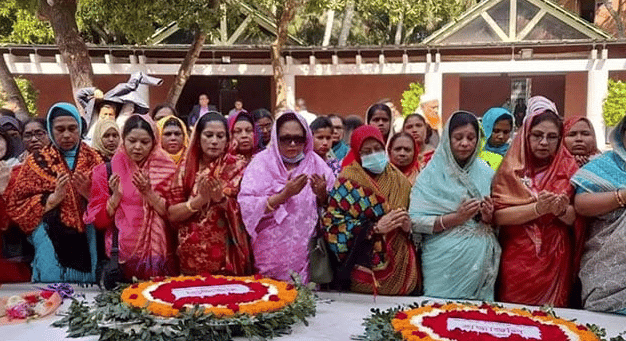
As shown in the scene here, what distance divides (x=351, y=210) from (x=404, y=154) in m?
0.67

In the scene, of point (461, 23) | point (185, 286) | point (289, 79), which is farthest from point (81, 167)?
point (461, 23)

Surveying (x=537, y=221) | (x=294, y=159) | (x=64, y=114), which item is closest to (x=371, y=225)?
(x=294, y=159)

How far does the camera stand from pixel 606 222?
283cm

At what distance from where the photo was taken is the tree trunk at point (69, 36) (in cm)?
908

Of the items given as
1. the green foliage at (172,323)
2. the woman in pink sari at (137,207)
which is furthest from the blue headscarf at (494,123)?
the woman in pink sari at (137,207)

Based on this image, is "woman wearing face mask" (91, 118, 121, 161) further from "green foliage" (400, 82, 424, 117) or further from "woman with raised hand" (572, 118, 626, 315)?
"green foliage" (400, 82, 424, 117)

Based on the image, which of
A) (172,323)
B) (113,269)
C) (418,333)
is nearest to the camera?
(418,333)

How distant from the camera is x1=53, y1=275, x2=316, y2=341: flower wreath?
8.11ft

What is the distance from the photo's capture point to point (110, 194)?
3225 mm

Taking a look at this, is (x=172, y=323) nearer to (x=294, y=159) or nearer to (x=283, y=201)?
(x=283, y=201)

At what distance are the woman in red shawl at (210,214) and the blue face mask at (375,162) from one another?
72 centimetres

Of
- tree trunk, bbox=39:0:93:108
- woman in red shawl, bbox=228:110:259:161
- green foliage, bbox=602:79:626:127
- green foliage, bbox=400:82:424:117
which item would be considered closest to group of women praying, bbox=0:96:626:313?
woman in red shawl, bbox=228:110:259:161

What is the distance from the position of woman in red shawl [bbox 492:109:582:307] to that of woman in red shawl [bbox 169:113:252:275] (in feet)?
4.49

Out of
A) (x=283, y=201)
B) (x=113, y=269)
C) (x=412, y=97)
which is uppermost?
(x=412, y=97)
